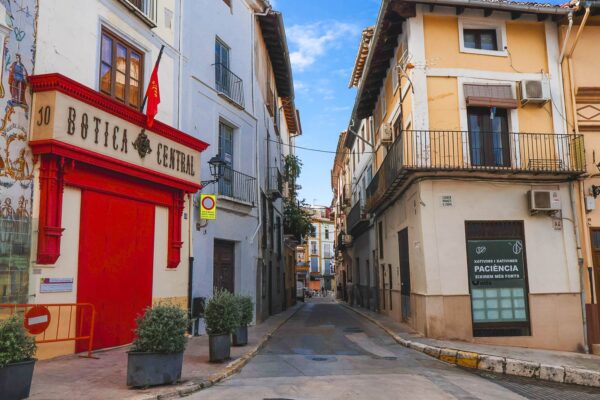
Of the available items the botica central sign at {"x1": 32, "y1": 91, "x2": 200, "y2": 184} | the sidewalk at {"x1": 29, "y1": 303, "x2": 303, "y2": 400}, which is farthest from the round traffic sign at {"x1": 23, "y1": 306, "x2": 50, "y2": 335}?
the botica central sign at {"x1": 32, "y1": 91, "x2": 200, "y2": 184}

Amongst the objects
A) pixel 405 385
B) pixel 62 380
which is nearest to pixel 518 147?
pixel 405 385

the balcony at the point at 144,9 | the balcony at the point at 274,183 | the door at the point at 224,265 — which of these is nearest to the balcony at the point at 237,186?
the door at the point at 224,265

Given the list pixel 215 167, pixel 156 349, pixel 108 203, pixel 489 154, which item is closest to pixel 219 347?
pixel 156 349

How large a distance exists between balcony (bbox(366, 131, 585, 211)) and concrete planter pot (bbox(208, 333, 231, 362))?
6463 mm

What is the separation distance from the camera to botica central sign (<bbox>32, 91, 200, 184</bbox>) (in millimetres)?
8820

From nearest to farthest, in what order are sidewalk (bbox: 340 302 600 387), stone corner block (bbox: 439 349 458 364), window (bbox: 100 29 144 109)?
sidewalk (bbox: 340 302 600 387), stone corner block (bbox: 439 349 458 364), window (bbox: 100 29 144 109)

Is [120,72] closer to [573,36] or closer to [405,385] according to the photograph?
[405,385]

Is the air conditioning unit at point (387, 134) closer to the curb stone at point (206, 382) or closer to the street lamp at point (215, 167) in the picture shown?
the street lamp at point (215, 167)

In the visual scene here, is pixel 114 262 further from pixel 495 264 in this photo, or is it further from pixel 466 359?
pixel 495 264

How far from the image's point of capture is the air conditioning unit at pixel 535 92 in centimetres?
1366

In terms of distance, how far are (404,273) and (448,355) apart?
19.0ft

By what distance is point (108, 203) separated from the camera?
34.2ft

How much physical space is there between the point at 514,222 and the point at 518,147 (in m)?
2.01

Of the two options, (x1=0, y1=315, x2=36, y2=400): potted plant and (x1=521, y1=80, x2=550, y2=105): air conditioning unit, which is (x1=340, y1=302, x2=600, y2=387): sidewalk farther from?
(x1=0, y1=315, x2=36, y2=400): potted plant
